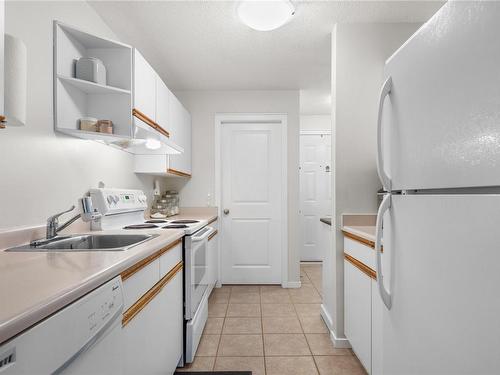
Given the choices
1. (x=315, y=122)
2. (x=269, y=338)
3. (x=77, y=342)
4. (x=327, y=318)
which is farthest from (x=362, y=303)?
(x=315, y=122)

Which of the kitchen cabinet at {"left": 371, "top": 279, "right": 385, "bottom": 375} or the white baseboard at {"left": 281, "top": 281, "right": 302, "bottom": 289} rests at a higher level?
the kitchen cabinet at {"left": 371, "top": 279, "right": 385, "bottom": 375}

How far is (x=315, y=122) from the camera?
15.6 feet

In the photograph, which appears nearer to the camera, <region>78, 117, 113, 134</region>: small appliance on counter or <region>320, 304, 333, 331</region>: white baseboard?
<region>78, 117, 113, 134</region>: small appliance on counter

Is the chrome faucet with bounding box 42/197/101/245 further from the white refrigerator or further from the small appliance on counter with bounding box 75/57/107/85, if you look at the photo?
the white refrigerator

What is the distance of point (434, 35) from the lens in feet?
2.52

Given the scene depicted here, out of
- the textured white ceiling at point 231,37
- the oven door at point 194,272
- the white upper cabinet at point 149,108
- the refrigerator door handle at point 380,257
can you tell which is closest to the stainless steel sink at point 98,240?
the oven door at point 194,272

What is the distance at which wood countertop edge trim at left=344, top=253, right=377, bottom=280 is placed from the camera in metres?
1.55

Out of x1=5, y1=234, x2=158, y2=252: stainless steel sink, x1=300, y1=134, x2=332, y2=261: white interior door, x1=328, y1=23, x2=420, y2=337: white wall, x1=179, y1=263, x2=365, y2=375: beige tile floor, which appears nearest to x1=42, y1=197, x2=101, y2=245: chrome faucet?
x1=5, y1=234, x2=158, y2=252: stainless steel sink

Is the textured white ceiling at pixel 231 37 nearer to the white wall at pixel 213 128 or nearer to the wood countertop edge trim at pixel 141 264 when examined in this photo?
the white wall at pixel 213 128

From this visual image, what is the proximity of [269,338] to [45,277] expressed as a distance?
1.87 metres

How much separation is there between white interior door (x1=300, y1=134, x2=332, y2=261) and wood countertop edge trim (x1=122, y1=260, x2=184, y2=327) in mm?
3275

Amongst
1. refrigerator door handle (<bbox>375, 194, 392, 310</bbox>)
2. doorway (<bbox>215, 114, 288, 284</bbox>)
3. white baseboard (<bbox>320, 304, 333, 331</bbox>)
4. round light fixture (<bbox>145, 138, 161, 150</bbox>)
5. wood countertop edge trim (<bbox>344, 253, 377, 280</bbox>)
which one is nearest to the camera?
refrigerator door handle (<bbox>375, 194, 392, 310</bbox>)

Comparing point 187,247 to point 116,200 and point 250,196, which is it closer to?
point 116,200

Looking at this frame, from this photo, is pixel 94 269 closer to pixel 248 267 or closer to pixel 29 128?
pixel 29 128
